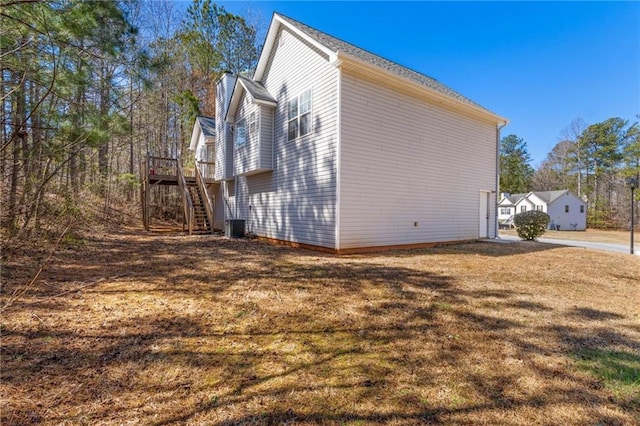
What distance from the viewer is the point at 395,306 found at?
4191 mm

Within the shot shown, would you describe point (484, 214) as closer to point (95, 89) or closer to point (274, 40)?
point (274, 40)

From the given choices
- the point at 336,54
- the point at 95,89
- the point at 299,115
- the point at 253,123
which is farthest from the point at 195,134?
the point at 336,54

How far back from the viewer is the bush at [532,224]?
41.4 feet

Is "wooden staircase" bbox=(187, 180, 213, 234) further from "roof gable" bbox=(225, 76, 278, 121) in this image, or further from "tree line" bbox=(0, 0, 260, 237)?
"roof gable" bbox=(225, 76, 278, 121)

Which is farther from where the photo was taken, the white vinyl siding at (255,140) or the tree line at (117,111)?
the white vinyl siding at (255,140)

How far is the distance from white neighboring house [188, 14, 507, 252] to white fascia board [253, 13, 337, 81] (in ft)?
0.13

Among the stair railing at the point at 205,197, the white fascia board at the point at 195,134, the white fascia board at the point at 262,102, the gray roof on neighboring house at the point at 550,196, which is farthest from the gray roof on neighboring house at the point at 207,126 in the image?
the gray roof on neighboring house at the point at 550,196

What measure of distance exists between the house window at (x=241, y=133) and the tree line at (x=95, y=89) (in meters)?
3.19

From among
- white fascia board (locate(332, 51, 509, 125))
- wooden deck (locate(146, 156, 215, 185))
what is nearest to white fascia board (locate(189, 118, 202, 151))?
wooden deck (locate(146, 156, 215, 185))

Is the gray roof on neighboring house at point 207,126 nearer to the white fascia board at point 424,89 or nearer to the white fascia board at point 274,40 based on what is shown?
the white fascia board at point 274,40

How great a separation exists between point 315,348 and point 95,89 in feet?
20.8

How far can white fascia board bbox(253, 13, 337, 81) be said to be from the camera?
26.9 ft

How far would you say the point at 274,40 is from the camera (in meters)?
10.9

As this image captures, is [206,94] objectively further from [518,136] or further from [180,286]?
[518,136]
